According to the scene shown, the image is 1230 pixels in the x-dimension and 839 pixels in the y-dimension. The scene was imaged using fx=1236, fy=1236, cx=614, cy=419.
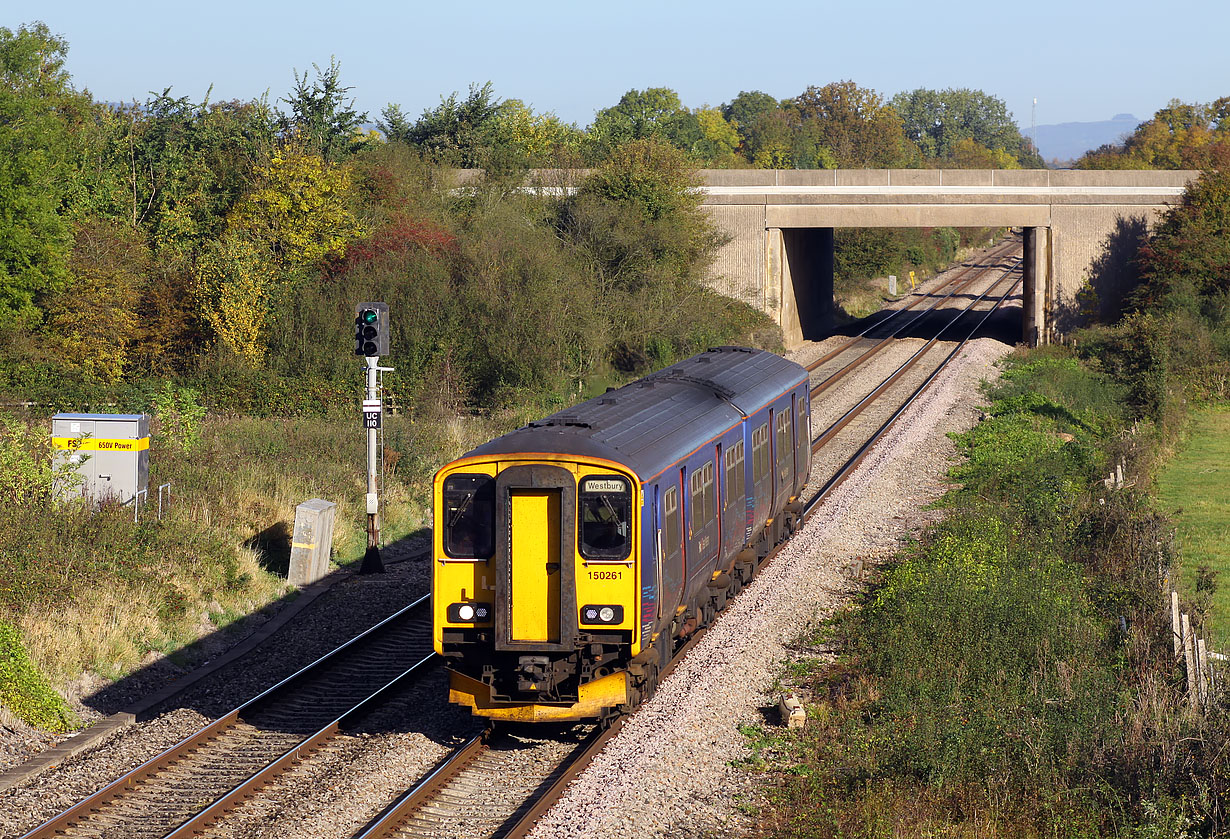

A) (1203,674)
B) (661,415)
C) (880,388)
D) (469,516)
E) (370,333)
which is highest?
(370,333)

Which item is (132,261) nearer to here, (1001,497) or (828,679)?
(1001,497)

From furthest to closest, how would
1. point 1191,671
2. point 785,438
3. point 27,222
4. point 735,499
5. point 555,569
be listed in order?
point 27,222 < point 785,438 < point 735,499 < point 1191,671 < point 555,569

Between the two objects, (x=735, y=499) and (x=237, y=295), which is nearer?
(x=735, y=499)

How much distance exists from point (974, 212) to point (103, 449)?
34225 millimetres

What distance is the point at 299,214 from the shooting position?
117 ft

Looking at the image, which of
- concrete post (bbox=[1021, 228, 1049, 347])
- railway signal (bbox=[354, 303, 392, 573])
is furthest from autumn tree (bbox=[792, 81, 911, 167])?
railway signal (bbox=[354, 303, 392, 573])

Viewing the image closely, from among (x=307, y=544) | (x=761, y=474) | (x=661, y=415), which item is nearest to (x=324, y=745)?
(x=661, y=415)

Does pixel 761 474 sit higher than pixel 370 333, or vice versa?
pixel 370 333

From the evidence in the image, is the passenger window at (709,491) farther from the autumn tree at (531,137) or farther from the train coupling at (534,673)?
the autumn tree at (531,137)

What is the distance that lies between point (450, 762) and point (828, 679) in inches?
175

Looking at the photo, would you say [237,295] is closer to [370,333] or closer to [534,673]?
[370,333]

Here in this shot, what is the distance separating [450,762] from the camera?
11031 mm

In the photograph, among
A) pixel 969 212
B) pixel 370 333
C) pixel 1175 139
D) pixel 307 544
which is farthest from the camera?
pixel 1175 139

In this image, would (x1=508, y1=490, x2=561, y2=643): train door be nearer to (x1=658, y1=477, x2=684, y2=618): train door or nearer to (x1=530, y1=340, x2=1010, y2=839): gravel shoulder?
(x1=658, y1=477, x2=684, y2=618): train door
